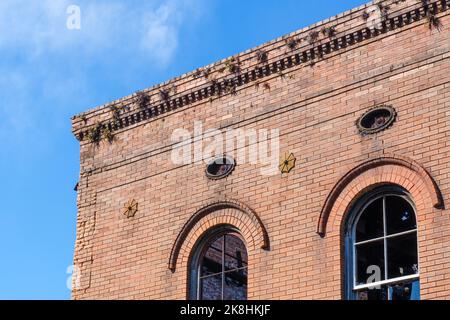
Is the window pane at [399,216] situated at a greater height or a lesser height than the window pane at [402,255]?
greater

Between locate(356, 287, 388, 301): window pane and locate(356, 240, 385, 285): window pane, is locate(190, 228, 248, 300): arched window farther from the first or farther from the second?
locate(356, 287, 388, 301): window pane

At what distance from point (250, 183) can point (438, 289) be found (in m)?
4.22

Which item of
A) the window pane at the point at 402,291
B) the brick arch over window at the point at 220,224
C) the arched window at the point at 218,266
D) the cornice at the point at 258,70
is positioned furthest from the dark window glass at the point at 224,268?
the window pane at the point at 402,291

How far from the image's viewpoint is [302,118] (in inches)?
748

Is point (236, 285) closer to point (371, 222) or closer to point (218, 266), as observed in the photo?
point (218, 266)

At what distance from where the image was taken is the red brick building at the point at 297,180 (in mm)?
17359

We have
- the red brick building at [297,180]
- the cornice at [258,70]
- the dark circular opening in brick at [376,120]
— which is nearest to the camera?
the red brick building at [297,180]

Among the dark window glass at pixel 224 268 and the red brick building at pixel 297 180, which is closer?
the red brick building at pixel 297 180

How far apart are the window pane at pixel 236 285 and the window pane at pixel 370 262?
96.0 inches

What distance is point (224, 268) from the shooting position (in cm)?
1919

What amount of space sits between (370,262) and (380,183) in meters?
1.25

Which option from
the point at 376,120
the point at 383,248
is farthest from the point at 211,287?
the point at 376,120

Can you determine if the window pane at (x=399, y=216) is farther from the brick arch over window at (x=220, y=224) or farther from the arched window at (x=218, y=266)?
the arched window at (x=218, y=266)

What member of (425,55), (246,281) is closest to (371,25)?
(425,55)
